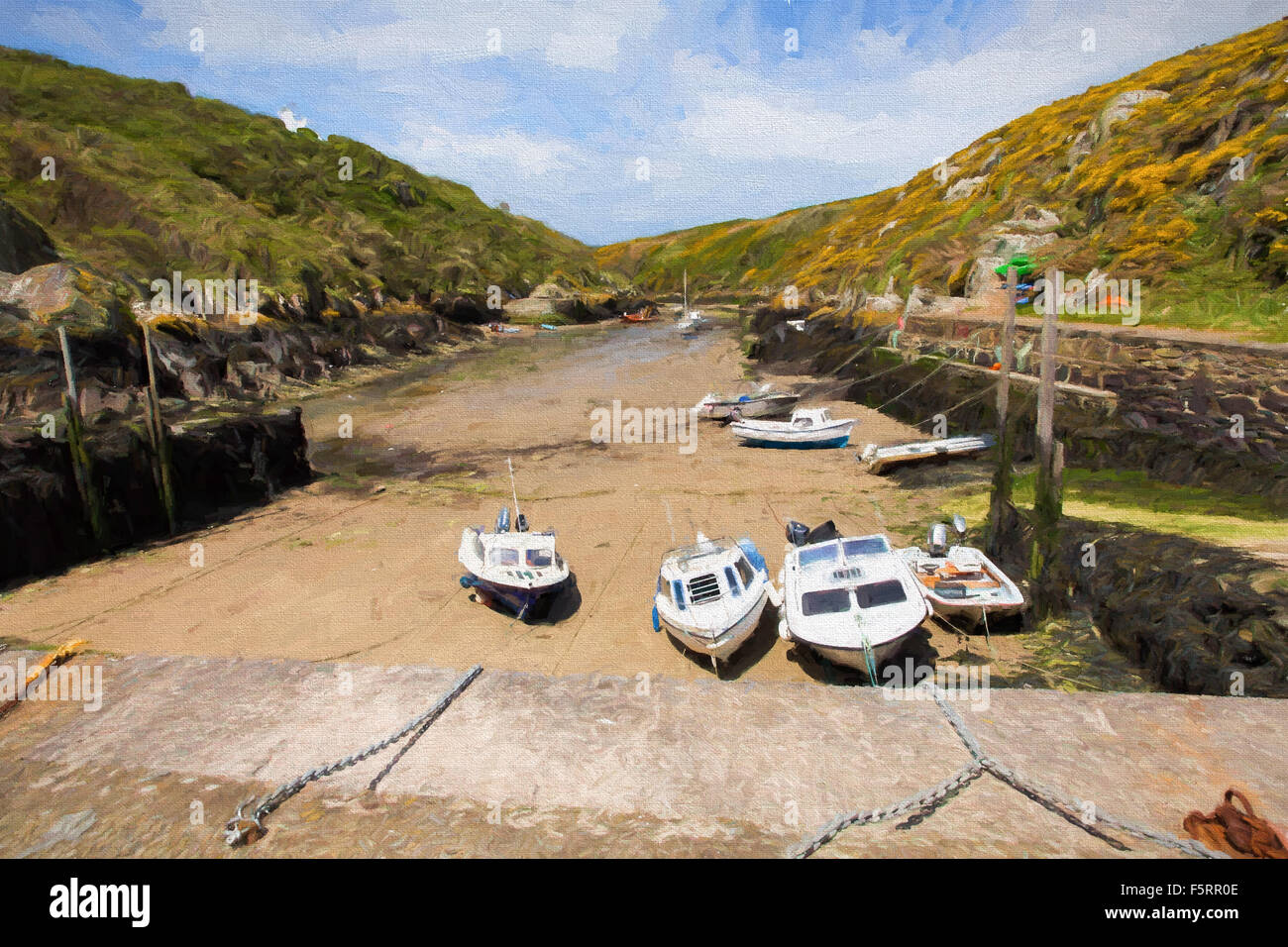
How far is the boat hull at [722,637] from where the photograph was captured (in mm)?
11391

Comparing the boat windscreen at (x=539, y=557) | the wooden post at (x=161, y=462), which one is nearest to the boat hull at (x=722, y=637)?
the boat windscreen at (x=539, y=557)

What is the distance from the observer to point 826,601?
11.5 m

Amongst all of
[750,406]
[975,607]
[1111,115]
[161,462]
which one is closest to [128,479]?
[161,462]

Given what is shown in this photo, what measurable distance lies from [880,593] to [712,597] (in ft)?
9.24

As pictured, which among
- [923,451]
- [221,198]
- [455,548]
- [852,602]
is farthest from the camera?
[221,198]

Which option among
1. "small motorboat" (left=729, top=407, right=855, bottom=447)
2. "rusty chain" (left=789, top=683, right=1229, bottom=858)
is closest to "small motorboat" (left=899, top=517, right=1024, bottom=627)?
"rusty chain" (left=789, top=683, right=1229, bottom=858)

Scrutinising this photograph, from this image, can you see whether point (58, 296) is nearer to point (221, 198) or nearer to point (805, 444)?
point (805, 444)

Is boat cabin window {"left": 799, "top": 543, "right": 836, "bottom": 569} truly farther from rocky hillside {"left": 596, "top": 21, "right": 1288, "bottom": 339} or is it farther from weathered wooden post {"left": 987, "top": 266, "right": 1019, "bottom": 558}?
rocky hillside {"left": 596, "top": 21, "right": 1288, "bottom": 339}

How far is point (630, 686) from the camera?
752 centimetres

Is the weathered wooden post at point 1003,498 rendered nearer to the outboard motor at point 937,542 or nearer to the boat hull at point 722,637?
the outboard motor at point 937,542

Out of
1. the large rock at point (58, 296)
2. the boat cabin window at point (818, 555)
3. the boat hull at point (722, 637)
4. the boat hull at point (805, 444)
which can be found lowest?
the boat hull at point (722, 637)
